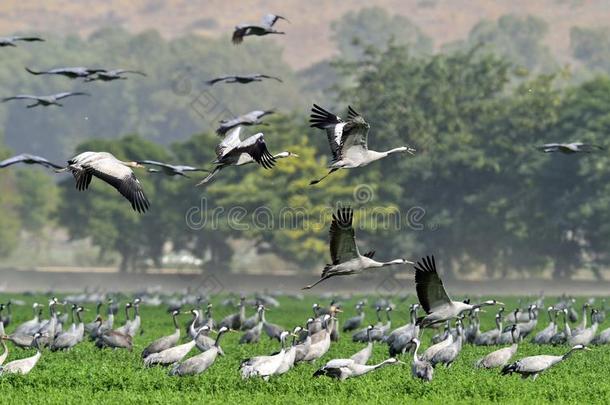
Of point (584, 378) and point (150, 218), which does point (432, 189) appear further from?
point (584, 378)

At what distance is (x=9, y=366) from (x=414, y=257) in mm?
59464

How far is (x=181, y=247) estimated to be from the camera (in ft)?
294

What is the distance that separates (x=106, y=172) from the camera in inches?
822

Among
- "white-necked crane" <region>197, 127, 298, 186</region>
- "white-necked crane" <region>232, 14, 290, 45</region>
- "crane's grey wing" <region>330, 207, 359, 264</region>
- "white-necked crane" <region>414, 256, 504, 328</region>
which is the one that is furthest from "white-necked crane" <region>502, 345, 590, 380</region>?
"white-necked crane" <region>232, 14, 290, 45</region>

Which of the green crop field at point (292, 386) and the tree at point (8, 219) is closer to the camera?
Answer: the green crop field at point (292, 386)

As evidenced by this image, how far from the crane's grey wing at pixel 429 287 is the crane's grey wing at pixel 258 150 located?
2.95 m

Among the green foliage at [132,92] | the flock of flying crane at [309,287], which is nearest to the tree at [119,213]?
the flock of flying crane at [309,287]

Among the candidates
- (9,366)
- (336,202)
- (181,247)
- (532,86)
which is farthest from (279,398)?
(181,247)

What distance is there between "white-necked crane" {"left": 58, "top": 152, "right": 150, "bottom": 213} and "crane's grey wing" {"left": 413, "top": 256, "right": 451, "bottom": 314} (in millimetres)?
4534

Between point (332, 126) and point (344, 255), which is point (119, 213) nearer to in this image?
point (332, 126)

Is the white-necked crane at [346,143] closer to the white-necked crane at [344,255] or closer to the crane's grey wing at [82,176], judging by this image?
the white-necked crane at [344,255]

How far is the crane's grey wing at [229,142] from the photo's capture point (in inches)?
934

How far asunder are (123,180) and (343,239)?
12.3ft

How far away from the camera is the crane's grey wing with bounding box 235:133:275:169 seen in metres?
21.3
